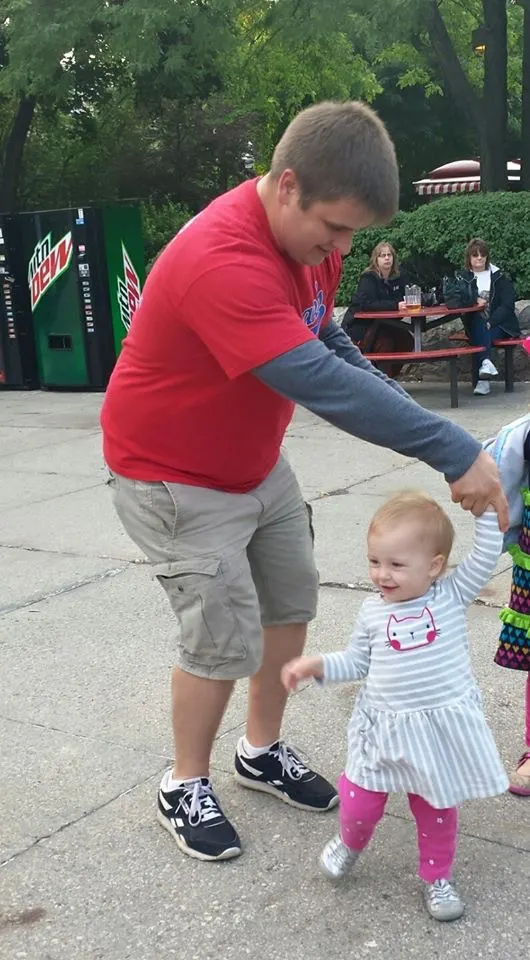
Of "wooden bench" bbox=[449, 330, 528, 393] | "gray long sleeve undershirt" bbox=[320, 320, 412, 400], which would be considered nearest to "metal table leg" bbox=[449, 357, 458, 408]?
"wooden bench" bbox=[449, 330, 528, 393]

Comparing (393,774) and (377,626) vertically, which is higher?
(377,626)

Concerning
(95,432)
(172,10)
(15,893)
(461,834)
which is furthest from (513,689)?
(172,10)

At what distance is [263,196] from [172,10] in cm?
1208

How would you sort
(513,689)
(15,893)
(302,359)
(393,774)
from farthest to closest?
(513,689), (15,893), (393,774), (302,359)

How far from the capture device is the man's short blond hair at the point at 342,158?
2297mm

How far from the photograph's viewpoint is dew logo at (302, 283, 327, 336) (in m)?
2.74

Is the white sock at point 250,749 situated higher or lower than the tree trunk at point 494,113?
lower

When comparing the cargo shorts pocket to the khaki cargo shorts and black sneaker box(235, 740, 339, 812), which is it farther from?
black sneaker box(235, 740, 339, 812)

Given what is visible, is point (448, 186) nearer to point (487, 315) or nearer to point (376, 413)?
point (487, 315)

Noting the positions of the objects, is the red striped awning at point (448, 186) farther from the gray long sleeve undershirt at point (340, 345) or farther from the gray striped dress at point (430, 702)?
the gray striped dress at point (430, 702)

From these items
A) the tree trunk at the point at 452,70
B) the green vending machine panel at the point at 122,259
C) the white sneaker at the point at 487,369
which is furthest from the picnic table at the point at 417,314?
the tree trunk at the point at 452,70

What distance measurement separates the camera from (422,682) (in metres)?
2.46

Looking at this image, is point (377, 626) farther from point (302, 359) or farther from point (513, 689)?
point (513, 689)

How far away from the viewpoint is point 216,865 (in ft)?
9.13
